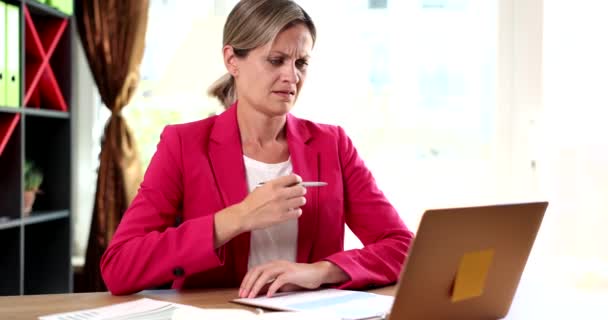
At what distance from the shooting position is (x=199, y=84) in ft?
12.6

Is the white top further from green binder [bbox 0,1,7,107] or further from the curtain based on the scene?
the curtain

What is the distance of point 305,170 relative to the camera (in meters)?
1.97

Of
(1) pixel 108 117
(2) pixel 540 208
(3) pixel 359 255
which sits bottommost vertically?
(3) pixel 359 255

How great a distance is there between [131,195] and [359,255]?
2.23 m

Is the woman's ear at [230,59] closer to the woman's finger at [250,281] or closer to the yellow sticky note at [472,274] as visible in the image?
the woman's finger at [250,281]

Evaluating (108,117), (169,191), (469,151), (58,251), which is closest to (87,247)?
(58,251)

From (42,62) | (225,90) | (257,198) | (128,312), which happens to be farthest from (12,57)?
(128,312)

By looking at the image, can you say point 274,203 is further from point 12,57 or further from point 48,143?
point 48,143

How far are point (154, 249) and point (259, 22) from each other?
1.93ft

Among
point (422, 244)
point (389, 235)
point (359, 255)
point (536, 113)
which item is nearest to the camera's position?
point (422, 244)

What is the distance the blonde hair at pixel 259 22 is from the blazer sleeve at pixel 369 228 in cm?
35

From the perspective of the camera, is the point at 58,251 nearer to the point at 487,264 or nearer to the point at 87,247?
the point at 87,247

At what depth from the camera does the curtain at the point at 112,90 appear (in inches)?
148

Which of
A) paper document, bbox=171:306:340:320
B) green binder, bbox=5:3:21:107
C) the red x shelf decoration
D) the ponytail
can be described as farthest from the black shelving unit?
paper document, bbox=171:306:340:320
